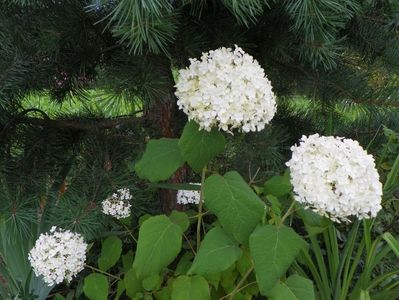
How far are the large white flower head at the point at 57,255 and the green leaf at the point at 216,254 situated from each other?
35 cm

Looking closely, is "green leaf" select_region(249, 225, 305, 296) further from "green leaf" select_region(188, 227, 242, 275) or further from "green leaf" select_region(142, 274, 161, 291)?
"green leaf" select_region(142, 274, 161, 291)

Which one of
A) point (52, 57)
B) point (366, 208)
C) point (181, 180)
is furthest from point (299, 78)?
point (52, 57)

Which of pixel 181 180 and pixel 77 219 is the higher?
pixel 77 219

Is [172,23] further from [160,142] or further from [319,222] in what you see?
[319,222]

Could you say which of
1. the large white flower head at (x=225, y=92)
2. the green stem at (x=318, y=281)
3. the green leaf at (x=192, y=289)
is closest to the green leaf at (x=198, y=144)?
the large white flower head at (x=225, y=92)

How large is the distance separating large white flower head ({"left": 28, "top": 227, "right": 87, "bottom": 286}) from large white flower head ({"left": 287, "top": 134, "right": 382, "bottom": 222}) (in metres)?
0.57

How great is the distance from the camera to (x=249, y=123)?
0.87m

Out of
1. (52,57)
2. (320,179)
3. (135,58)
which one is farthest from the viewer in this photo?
(52,57)

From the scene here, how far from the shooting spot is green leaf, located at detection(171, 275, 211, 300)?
96 cm

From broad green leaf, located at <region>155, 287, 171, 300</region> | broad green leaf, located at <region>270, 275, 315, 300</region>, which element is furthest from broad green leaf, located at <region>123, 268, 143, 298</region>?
broad green leaf, located at <region>270, 275, 315, 300</region>

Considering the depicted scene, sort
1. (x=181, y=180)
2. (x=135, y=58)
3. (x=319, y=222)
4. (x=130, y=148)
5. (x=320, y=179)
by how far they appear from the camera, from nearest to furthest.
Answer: (x=320, y=179) < (x=319, y=222) < (x=135, y=58) < (x=130, y=148) < (x=181, y=180)

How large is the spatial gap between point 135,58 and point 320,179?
1.66 ft

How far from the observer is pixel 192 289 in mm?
962

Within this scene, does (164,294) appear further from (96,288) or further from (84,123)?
(84,123)
